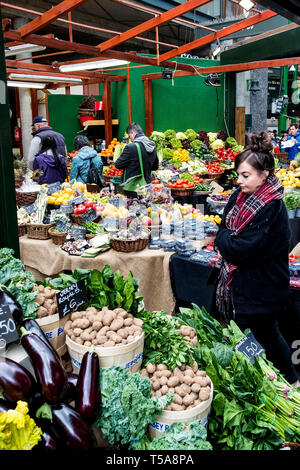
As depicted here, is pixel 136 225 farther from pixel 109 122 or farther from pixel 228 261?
pixel 109 122

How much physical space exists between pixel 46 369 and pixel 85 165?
5403mm

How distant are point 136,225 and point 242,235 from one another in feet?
4.78

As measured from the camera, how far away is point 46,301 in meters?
2.10

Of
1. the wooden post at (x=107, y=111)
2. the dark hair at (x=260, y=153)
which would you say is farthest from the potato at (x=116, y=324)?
the wooden post at (x=107, y=111)

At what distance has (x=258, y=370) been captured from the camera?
2.05 m

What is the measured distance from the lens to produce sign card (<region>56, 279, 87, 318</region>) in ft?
6.59

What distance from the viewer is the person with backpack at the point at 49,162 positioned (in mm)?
6359

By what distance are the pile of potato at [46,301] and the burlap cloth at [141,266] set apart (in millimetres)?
1631

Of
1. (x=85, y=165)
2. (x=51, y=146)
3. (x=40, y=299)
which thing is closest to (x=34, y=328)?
(x=40, y=299)

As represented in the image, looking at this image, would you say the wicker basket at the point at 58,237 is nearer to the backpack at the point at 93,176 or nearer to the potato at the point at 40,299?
the potato at the point at 40,299

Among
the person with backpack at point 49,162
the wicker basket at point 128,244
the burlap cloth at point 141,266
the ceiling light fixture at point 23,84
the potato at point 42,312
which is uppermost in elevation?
the ceiling light fixture at point 23,84

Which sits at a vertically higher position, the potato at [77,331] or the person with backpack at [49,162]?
the person with backpack at [49,162]

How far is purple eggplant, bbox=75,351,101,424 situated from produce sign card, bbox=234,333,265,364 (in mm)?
772

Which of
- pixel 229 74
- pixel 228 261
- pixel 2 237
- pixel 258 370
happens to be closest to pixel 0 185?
pixel 2 237
